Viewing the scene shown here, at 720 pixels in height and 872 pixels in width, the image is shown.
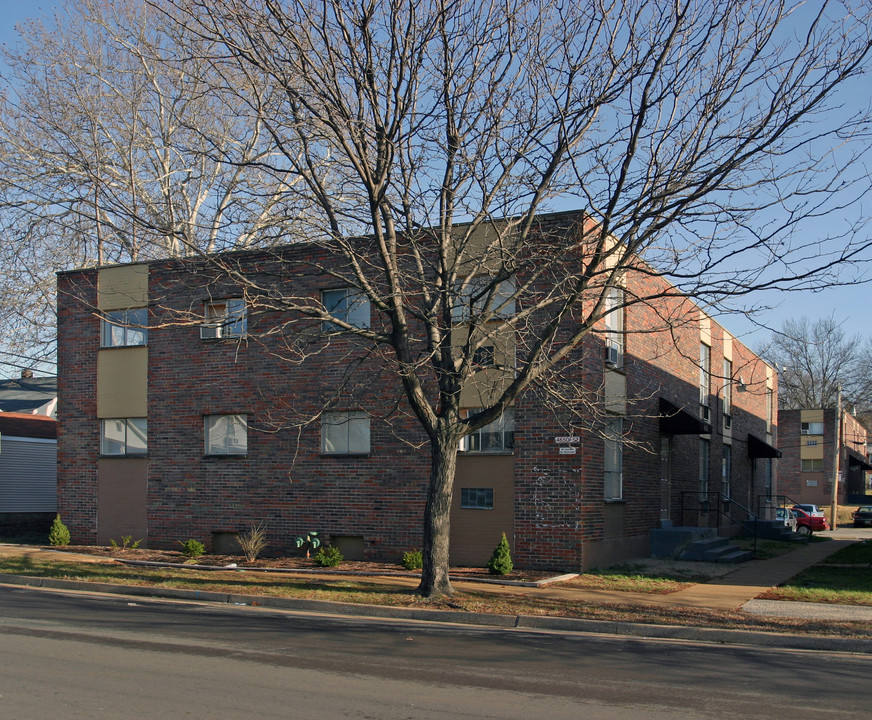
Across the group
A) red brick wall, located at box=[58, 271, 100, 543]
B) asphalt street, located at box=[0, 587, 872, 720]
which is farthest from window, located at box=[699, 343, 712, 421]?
red brick wall, located at box=[58, 271, 100, 543]

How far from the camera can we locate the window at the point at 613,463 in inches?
732

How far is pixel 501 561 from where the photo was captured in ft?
53.9

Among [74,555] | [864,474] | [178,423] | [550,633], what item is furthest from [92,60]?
[864,474]

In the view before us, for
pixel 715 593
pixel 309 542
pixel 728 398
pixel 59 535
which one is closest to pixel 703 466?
pixel 728 398

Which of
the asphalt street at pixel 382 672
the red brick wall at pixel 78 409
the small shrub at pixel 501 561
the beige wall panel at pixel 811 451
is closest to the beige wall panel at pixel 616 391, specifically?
the small shrub at pixel 501 561

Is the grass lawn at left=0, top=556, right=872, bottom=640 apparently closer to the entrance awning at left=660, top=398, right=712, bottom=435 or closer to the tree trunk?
the tree trunk

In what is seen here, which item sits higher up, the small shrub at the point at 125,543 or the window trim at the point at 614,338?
the window trim at the point at 614,338

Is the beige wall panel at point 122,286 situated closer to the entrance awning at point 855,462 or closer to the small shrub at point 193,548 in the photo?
the small shrub at point 193,548

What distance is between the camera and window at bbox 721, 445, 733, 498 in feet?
A: 92.5

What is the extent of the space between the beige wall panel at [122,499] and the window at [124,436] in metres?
0.26

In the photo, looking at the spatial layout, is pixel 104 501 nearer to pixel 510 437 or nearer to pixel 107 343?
pixel 107 343

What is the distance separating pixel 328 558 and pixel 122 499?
670 centimetres

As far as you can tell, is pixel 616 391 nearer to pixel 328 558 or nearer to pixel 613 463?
pixel 613 463

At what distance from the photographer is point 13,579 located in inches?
657
